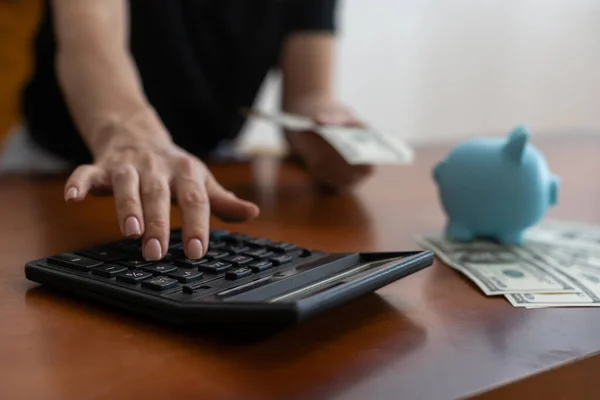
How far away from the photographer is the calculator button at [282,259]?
16.7 inches

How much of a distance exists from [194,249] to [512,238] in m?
0.28

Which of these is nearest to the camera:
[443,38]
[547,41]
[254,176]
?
[254,176]

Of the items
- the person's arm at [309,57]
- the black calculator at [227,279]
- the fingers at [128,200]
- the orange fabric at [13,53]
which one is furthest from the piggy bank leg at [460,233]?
the orange fabric at [13,53]

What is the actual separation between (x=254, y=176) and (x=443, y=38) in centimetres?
123

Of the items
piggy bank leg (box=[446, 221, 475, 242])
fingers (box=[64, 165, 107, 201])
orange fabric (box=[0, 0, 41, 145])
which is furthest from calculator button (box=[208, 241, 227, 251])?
orange fabric (box=[0, 0, 41, 145])

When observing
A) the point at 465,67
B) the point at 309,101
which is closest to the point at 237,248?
the point at 309,101

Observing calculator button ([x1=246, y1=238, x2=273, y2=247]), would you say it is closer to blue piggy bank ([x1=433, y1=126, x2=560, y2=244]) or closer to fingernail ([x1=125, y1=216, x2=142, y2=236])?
fingernail ([x1=125, y1=216, x2=142, y2=236])

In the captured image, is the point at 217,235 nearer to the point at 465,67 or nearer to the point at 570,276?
the point at 570,276

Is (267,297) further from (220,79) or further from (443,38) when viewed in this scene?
(443,38)

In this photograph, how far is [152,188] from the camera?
19.9 inches

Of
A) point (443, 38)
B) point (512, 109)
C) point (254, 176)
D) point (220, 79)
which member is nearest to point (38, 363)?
point (254, 176)

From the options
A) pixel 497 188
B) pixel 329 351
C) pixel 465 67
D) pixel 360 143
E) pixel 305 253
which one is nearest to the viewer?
pixel 329 351

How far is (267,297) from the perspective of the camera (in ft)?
1.17

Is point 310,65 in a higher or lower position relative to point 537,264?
higher
